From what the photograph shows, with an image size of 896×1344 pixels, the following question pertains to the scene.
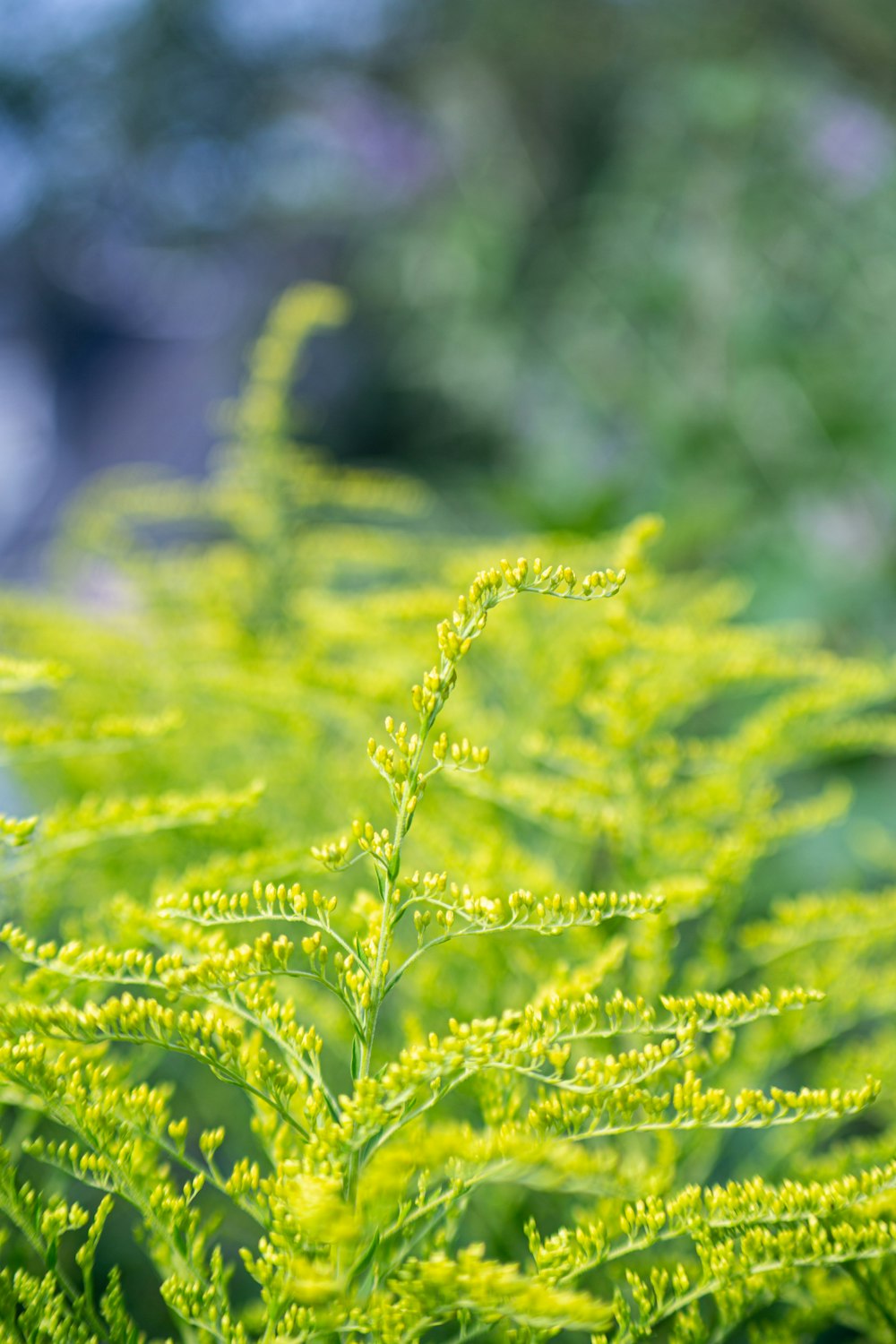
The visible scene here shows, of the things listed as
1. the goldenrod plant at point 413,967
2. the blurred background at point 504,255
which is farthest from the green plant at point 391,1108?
the blurred background at point 504,255

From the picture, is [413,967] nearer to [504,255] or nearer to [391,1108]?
[391,1108]

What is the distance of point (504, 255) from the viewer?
4.35 metres

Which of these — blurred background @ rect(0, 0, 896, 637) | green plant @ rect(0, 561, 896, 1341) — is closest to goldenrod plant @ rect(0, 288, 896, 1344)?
green plant @ rect(0, 561, 896, 1341)

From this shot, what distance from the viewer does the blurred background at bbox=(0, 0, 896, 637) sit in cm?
324

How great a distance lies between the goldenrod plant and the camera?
1.63 ft

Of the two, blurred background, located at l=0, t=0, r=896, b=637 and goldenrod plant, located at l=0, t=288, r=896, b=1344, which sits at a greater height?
blurred background, located at l=0, t=0, r=896, b=637

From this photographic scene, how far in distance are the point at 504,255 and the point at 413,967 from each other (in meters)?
3.96

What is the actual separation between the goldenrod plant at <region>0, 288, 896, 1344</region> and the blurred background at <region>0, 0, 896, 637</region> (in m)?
1.18

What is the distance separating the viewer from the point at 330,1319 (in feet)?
1.46

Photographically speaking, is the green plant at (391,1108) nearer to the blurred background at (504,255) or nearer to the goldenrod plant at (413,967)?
the goldenrod plant at (413,967)

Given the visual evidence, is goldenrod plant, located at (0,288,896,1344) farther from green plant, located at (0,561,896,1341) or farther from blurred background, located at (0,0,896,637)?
blurred background, located at (0,0,896,637)

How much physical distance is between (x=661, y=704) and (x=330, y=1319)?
61 cm

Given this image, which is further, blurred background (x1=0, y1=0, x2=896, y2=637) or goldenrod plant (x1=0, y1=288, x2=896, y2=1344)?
blurred background (x1=0, y1=0, x2=896, y2=637)

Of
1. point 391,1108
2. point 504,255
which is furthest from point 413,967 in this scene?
point 504,255
